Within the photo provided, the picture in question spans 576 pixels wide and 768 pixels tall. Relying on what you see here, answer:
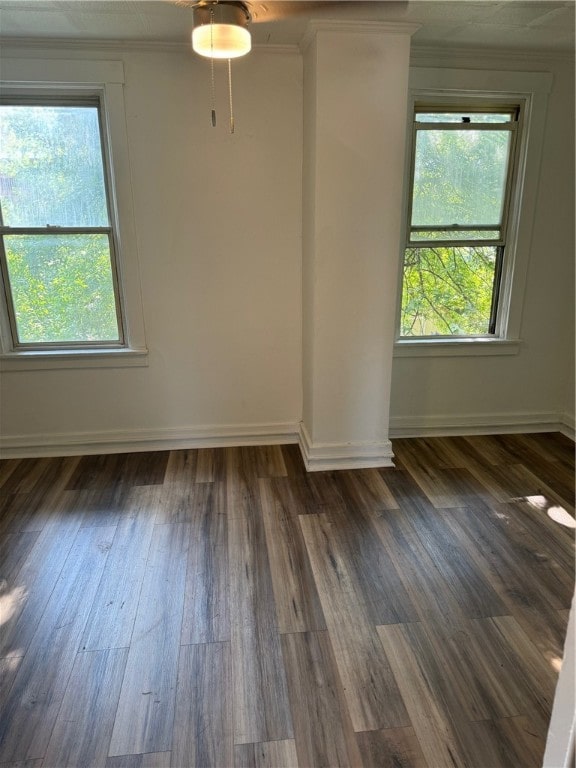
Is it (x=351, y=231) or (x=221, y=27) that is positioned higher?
(x=221, y=27)

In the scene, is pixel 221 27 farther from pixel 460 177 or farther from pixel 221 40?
pixel 460 177

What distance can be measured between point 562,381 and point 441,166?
1.73 metres

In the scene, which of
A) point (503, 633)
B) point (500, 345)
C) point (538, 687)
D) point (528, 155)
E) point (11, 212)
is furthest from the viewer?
point (500, 345)

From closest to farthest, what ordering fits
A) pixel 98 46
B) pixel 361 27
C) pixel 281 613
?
pixel 281 613 → pixel 361 27 → pixel 98 46

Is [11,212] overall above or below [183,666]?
above

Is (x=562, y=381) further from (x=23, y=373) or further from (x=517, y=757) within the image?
(x=23, y=373)

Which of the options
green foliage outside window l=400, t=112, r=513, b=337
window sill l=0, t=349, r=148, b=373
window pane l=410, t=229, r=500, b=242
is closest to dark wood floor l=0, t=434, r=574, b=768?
window sill l=0, t=349, r=148, b=373

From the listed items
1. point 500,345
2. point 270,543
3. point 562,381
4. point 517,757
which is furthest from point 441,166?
point 517,757

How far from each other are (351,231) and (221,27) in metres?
1.24

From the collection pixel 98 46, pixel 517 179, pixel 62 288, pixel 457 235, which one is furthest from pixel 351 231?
pixel 62 288

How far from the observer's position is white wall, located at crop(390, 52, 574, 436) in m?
3.15

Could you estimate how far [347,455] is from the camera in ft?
9.84

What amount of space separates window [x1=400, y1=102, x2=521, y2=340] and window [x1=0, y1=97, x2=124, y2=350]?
189cm

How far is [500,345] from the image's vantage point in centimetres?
336
